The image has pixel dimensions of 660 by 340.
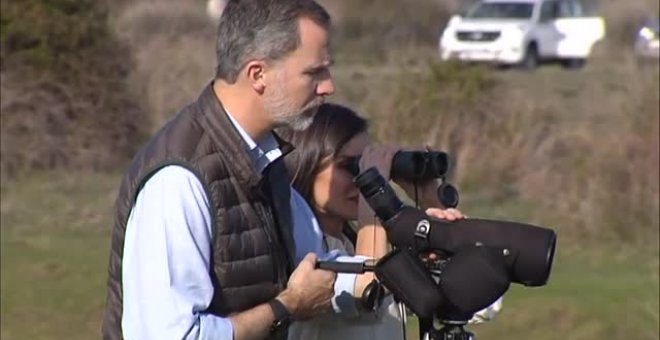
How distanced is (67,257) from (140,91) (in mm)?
6065

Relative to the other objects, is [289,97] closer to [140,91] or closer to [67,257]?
[67,257]

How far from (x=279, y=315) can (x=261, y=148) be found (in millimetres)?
390

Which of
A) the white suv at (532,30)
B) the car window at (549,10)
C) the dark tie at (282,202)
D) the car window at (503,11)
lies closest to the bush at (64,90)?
the dark tie at (282,202)

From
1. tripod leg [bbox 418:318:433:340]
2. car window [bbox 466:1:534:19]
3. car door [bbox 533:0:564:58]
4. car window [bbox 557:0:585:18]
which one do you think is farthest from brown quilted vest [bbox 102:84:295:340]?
car window [bbox 557:0:585:18]

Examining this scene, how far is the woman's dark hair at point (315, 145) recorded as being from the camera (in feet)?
14.8

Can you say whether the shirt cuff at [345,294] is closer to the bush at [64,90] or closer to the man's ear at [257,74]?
the man's ear at [257,74]

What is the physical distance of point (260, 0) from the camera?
377cm

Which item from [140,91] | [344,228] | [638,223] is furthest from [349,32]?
[344,228]

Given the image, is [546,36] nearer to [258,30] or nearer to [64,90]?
[64,90]

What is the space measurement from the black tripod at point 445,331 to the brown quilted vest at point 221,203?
34cm

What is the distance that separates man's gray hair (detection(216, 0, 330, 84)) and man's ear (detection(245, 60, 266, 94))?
12mm

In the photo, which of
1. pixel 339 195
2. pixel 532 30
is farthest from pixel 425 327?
pixel 532 30

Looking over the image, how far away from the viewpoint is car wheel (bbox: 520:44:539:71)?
112 ft

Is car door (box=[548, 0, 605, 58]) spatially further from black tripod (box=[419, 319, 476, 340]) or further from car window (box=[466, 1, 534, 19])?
black tripod (box=[419, 319, 476, 340])
